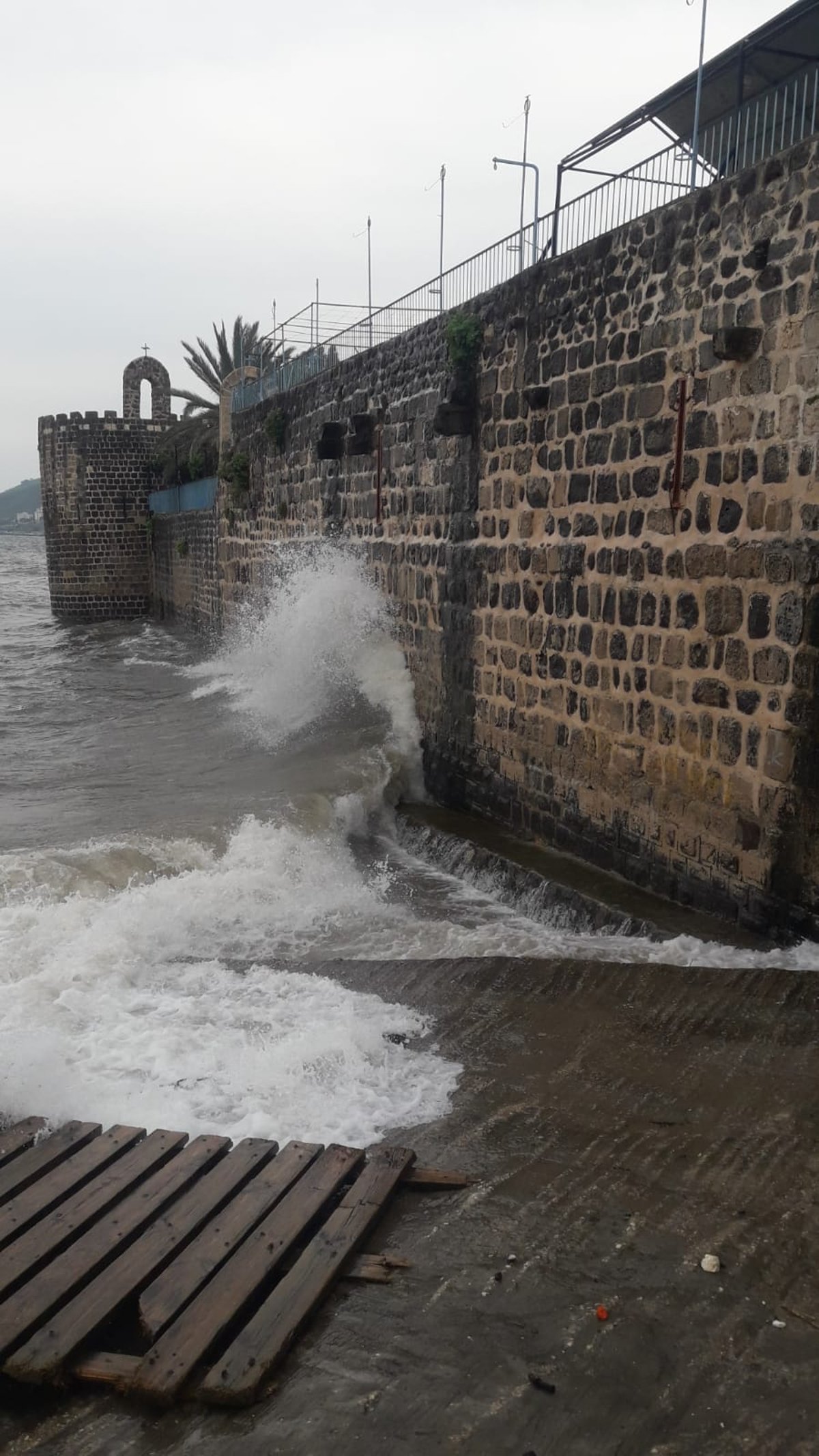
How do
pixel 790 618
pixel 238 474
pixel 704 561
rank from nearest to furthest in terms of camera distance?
1. pixel 790 618
2. pixel 704 561
3. pixel 238 474

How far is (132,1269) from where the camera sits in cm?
327

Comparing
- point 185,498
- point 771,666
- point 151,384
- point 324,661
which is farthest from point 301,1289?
point 151,384

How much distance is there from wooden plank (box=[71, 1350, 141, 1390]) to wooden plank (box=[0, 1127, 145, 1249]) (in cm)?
61

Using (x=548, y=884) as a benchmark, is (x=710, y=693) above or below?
above

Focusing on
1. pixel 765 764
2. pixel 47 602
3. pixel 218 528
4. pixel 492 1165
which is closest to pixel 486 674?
pixel 765 764

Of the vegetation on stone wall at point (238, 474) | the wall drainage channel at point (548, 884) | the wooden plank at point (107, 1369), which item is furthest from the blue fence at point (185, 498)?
the wooden plank at point (107, 1369)

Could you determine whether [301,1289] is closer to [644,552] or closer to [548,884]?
[548,884]

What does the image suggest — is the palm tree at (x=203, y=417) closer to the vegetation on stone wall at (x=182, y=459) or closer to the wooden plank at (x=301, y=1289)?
the vegetation on stone wall at (x=182, y=459)

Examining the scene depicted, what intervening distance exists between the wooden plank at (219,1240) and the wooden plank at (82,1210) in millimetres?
382

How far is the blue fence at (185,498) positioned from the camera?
21891 millimetres

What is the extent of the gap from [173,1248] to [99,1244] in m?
0.24

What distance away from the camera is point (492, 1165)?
394 centimetres

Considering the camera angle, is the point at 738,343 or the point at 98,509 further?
the point at 98,509

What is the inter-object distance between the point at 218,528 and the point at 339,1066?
16.1 metres
